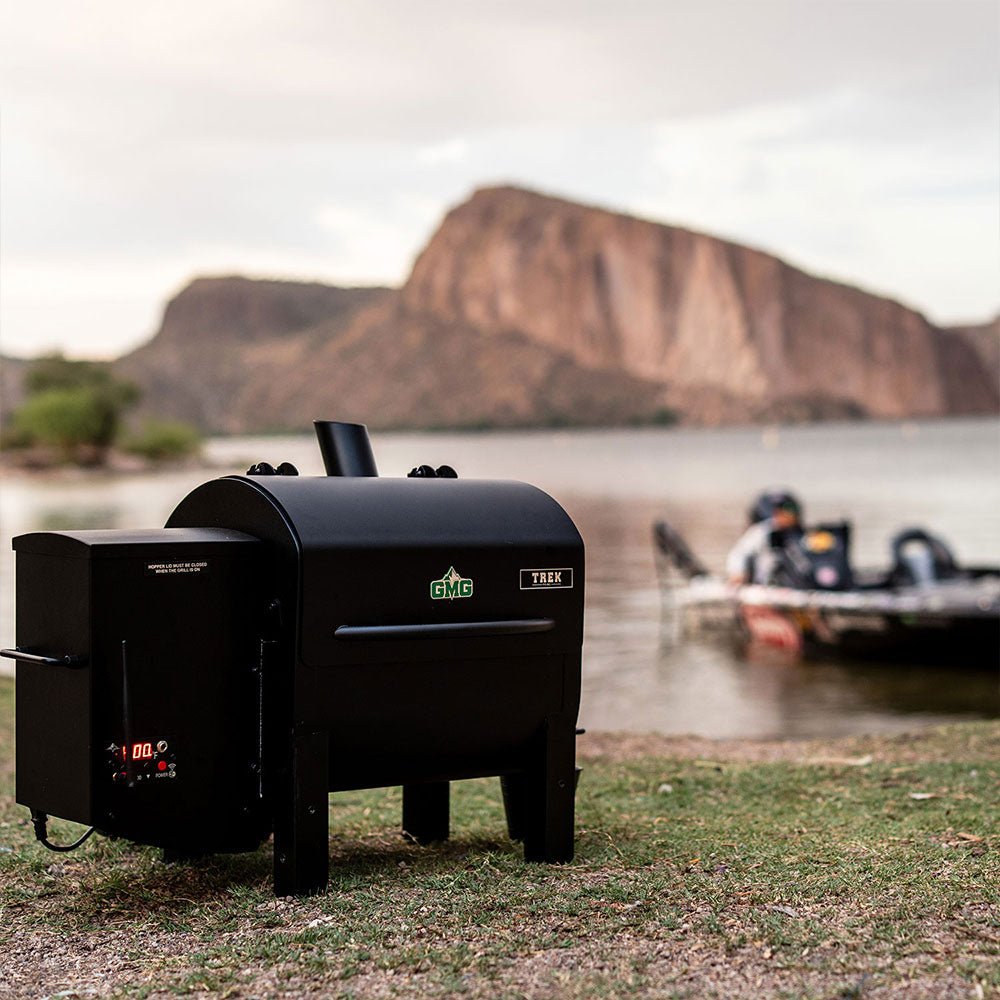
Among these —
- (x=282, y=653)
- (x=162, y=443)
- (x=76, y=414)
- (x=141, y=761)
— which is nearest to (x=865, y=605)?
(x=282, y=653)

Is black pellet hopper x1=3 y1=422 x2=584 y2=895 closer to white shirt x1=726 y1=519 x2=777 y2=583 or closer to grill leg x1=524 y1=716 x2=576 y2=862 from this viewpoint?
grill leg x1=524 y1=716 x2=576 y2=862

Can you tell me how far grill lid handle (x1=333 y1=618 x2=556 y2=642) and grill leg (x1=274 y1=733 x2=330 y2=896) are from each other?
0.37m

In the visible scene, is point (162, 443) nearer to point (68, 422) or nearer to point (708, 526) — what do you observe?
point (68, 422)

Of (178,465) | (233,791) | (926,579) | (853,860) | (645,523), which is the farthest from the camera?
(178,465)

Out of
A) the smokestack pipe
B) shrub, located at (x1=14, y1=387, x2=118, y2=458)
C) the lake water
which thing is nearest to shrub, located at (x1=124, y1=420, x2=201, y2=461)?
the lake water

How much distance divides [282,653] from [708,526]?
48666 millimetres

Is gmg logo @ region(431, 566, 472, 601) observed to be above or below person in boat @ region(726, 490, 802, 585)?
above

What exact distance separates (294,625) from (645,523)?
167 feet

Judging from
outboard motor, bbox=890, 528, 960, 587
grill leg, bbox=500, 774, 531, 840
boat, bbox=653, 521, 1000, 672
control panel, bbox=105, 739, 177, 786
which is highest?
control panel, bbox=105, 739, 177, 786

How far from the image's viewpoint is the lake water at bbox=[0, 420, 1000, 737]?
16562 mm

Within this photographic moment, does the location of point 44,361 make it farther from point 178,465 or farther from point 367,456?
point 367,456

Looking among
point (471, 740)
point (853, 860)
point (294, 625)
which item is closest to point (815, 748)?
point (853, 860)

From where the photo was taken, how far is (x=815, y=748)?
430 inches

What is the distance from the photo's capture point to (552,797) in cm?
551
